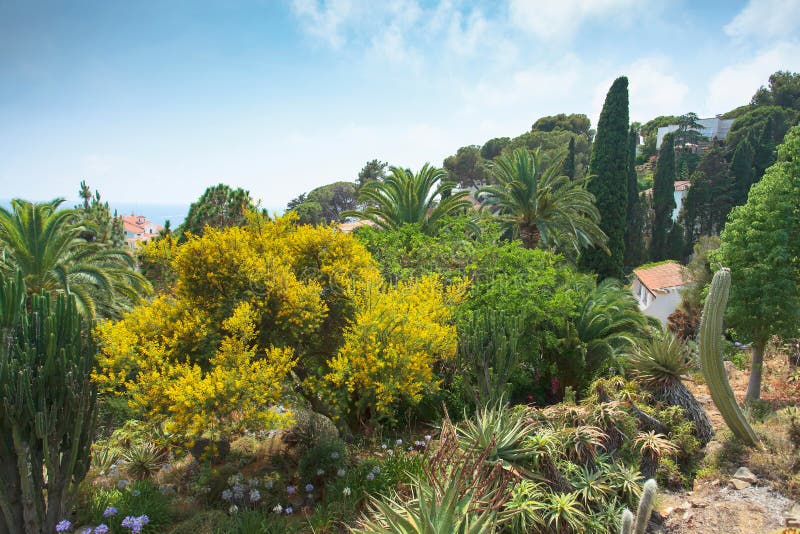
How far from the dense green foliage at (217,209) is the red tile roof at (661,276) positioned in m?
21.3

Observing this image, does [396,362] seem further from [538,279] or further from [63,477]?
[538,279]

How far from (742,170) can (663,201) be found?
8733 millimetres

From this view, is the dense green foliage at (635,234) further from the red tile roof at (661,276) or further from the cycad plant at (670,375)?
the cycad plant at (670,375)

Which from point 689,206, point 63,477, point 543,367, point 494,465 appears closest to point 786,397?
point 543,367

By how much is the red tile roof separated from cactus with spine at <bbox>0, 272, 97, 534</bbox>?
84.9 ft

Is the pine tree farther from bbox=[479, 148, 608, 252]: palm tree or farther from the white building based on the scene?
bbox=[479, 148, 608, 252]: palm tree

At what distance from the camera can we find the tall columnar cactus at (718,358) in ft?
27.9

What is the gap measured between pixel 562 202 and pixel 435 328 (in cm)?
1196

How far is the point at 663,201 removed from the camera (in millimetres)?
37625

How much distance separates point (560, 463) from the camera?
679 cm

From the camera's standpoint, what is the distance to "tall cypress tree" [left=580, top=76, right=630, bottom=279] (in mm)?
22922

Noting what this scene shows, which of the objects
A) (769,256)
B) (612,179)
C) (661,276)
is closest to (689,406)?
(769,256)

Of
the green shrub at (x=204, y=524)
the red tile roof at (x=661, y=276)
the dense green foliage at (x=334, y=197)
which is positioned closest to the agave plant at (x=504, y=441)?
the green shrub at (x=204, y=524)

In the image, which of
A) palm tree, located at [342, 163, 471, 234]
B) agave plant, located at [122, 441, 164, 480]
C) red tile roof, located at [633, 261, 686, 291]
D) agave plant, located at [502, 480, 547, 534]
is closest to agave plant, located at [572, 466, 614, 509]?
agave plant, located at [502, 480, 547, 534]
